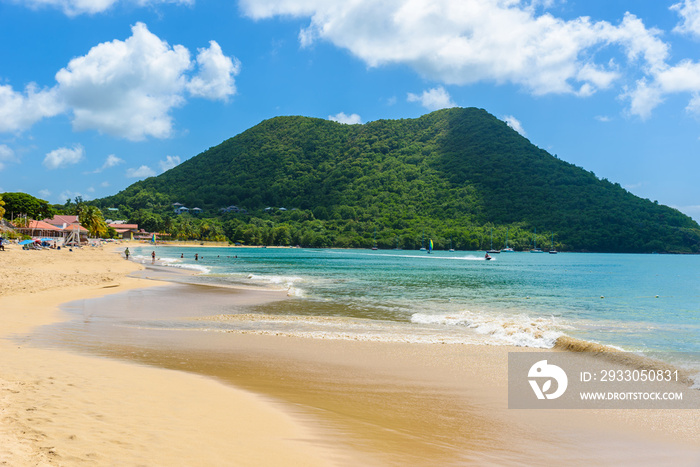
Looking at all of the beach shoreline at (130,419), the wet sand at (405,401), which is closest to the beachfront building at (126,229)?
the wet sand at (405,401)

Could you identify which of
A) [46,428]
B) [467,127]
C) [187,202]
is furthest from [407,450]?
[187,202]

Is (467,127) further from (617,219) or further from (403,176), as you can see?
(617,219)

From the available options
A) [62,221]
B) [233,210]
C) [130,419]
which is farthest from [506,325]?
[233,210]

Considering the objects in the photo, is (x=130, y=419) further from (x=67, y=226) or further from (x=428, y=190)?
(x=428, y=190)

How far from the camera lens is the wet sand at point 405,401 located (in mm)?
5332

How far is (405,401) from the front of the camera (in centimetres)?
717

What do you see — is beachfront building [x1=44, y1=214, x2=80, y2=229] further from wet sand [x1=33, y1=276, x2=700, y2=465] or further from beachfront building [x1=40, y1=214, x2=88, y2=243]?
wet sand [x1=33, y1=276, x2=700, y2=465]

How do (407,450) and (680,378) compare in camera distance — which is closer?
(407,450)

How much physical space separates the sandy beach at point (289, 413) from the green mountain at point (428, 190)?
147m

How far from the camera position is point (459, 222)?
155375 mm

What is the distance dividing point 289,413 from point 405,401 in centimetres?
195

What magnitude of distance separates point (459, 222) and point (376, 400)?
153 metres

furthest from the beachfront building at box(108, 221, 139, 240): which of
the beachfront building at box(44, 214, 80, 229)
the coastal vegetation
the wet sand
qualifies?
the wet sand

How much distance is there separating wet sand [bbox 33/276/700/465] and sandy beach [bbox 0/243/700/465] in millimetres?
27
